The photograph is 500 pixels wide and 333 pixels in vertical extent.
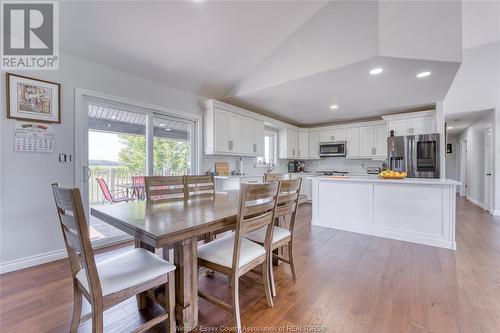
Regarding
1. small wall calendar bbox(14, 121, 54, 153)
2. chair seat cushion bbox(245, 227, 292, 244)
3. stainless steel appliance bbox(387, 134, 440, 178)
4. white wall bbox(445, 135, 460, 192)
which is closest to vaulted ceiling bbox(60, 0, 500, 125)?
stainless steel appliance bbox(387, 134, 440, 178)

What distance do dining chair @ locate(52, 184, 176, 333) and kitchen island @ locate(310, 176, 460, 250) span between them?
3.13 meters

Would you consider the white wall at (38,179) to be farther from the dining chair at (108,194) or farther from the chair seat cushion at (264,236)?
the chair seat cushion at (264,236)

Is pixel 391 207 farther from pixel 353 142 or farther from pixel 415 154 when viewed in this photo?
pixel 353 142

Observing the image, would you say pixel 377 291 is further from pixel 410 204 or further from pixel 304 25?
pixel 304 25

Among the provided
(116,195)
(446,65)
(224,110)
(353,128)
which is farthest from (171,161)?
(353,128)

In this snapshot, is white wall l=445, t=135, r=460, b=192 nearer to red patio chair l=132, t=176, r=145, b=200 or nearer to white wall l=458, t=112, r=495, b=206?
white wall l=458, t=112, r=495, b=206

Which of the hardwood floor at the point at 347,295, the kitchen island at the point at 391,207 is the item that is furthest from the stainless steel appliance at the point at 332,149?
the hardwood floor at the point at 347,295

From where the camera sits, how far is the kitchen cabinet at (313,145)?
655 centimetres

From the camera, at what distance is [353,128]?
5895 millimetres

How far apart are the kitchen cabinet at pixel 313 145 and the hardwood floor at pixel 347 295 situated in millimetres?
3996

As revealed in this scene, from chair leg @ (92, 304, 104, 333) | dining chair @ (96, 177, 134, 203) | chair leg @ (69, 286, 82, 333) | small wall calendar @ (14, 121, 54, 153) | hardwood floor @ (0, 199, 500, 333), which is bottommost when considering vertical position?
hardwood floor @ (0, 199, 500, 333)

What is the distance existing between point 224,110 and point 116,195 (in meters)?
2.32

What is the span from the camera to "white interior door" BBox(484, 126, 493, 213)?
197 inches

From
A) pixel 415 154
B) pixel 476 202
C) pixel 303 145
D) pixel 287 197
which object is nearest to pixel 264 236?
pixel 287 197
